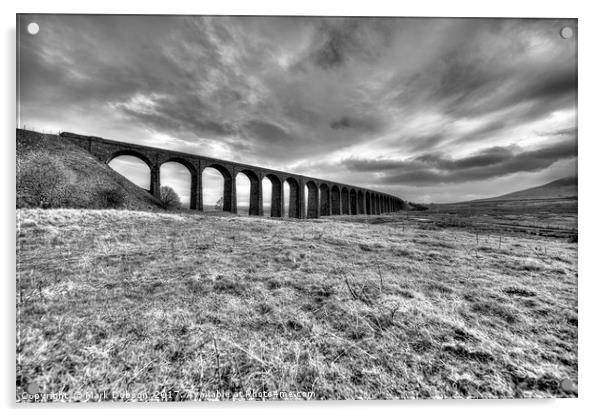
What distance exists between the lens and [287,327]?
2475 mm

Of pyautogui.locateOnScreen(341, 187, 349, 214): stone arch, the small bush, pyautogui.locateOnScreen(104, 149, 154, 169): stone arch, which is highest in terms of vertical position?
pyautogui.locateOnScreen(104, 149, 154, 169): stone arch

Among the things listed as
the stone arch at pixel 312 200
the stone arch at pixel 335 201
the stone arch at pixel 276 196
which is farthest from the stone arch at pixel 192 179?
the stone arch at pixel 335 201

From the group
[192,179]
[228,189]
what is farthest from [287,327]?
[228,189]

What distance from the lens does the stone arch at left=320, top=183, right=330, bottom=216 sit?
125 feet

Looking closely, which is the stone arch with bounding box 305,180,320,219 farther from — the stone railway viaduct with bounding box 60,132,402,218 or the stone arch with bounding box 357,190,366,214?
the stone arch with bounding box 357,190,366,214

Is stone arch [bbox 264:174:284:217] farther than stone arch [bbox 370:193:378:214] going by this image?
No

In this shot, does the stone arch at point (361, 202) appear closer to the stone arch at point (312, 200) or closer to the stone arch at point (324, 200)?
the stone arch at point (324, 200)

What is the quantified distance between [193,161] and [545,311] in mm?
26773

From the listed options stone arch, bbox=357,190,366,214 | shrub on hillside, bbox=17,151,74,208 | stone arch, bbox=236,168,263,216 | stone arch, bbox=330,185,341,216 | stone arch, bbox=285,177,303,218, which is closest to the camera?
shrub on hillside, bbox=17,151,74,208

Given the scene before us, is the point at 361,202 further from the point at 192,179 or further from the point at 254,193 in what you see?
the point at 192,179

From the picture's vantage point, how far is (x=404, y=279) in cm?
391

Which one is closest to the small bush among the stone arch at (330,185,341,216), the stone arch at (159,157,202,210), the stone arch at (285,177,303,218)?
the stone arch at (159,157,202,210)

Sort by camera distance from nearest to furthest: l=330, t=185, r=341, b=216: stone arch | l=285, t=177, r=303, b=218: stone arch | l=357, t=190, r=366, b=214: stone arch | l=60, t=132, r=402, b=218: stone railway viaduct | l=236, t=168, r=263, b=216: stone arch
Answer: l=60, t=132, r=402, b=218: stone railway viaduct < l=236, t=168, r=263, b=216: stone arch < l=285, t=177, r=303, b=218: stone arch < l=330, t=185, r=341, b=216: stone arch < l=357, t=190, r=366, b=214: stone arch
